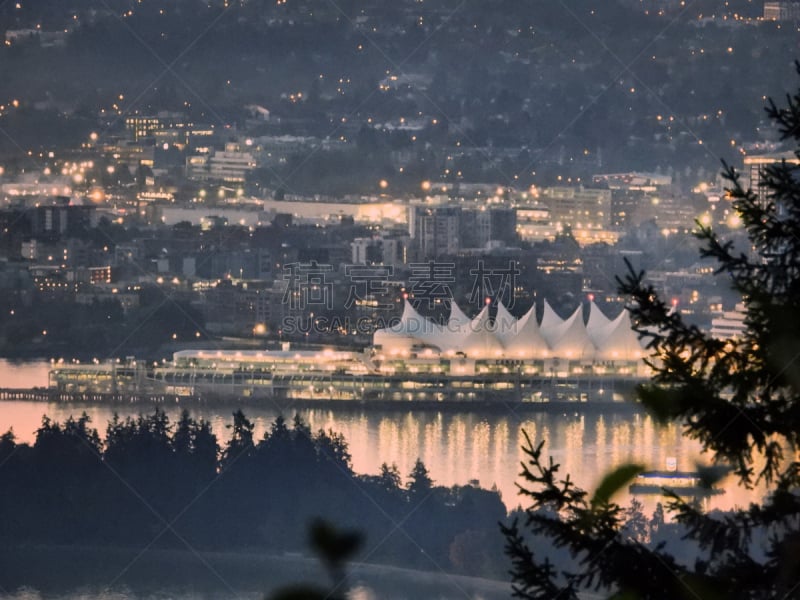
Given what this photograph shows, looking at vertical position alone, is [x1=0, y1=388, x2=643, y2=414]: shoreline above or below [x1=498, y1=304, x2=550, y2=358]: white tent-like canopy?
below

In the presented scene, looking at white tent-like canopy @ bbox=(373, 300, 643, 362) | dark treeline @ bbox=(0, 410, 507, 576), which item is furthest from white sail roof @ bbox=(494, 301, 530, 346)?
dark treeline @ bbox=(0, 410, 507, 576)

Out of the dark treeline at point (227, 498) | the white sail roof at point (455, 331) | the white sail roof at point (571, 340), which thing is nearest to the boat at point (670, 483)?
the dark treeline at point (227, 498)

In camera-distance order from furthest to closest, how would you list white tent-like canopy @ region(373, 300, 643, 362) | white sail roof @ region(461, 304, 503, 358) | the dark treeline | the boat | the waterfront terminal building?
white sail roof @ region(461, 304, 503, 358) → white tent-like canopy @ region(373, 300, 643, 362) → the waterfront terminal building → the dark treeline → the boat

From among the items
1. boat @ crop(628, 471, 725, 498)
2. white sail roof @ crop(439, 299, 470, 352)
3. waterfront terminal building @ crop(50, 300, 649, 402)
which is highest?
white sail roof @ crop(439, 299, 470, 352)

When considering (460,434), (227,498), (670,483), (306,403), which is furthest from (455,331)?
(670,483)

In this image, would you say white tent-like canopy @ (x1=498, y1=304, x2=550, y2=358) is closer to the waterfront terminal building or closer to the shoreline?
the waterfront terminal building

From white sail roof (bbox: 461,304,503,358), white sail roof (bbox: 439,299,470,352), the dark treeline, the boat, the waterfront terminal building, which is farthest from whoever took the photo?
white sail roof (bbox: 439,299,470,352)

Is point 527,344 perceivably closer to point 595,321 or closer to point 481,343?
point 481,343

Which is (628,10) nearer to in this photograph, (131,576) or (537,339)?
(537,339)
